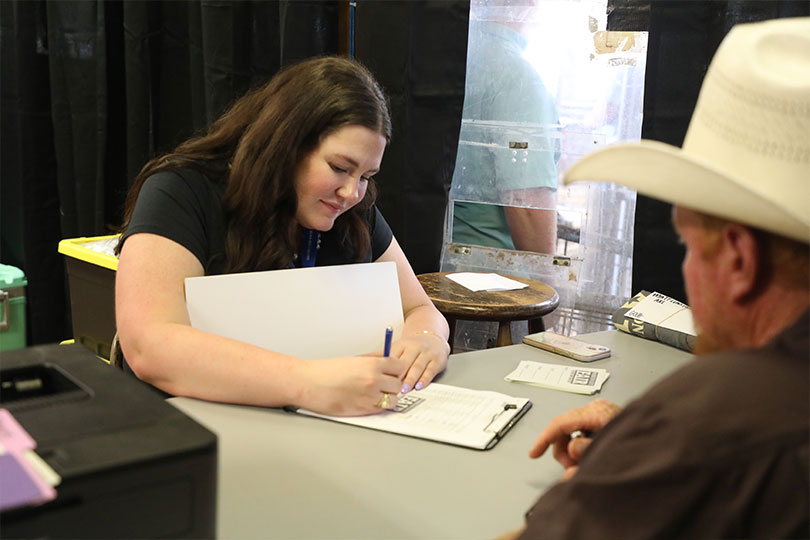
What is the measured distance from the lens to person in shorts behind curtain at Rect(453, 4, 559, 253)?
7.87 feet

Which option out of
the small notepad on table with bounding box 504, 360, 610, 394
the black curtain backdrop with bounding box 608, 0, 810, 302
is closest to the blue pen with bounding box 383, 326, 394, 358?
the small notepad on table with bounding box 504, 360, 610, 394

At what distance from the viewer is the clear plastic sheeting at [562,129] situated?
2301 millimetres

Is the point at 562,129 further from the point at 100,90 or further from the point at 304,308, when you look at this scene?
the point at 100,90

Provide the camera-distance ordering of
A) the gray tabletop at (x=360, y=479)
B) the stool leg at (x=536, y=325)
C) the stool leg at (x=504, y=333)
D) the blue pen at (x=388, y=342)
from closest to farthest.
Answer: the gray tabletop at (x=360, y=479)
the blue pen at (x=388, y=342)
the stool leg at (x=504, y=333)
the stool leg at (x=536, y=325)

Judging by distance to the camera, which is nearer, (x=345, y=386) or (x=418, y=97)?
(x=345, y=386)

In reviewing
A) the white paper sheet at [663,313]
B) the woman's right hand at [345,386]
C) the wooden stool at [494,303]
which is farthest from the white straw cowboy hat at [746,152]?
the wooden stool at [494,303]

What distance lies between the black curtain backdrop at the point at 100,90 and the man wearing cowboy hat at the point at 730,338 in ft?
6.26

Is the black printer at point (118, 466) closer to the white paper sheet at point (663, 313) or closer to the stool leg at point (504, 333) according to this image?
the white paper sheet at point (663, 313)

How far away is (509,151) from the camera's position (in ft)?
8.12

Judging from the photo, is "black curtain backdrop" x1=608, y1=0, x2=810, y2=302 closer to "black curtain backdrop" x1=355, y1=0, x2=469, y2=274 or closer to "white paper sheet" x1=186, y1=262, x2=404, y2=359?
"black curtain backdrop" x1=355, y1=0, x2=469, y2=274

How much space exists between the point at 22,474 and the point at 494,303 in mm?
1633

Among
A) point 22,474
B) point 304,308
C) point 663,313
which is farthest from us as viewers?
point 663,313

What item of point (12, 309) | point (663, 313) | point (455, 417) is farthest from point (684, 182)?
point (12, 309)

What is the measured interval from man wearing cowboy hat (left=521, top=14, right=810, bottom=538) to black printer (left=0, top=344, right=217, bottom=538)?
11.6 inches
